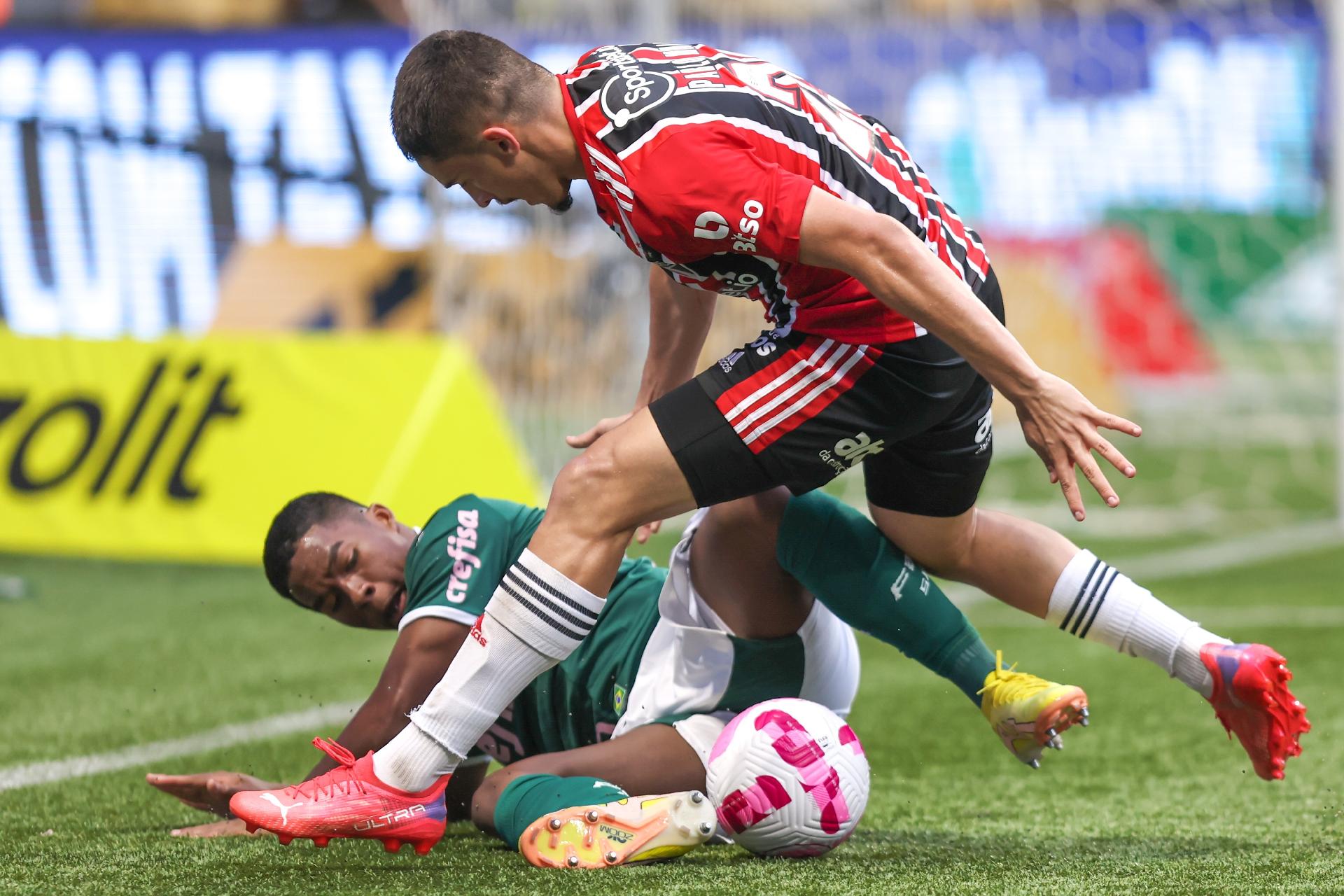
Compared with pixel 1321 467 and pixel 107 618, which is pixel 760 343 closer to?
pixel 107 618

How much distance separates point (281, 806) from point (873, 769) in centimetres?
160

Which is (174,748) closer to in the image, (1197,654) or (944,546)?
(944,546)

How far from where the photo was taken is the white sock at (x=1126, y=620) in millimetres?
2893

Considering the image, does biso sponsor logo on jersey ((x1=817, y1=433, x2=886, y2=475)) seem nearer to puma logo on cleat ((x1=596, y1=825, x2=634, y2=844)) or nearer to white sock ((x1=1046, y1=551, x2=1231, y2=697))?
white sock ((x1=1046, y1=551, x2=1231, y2=697))

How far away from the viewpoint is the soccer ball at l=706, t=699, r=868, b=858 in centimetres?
268

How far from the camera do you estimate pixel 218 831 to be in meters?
2.98

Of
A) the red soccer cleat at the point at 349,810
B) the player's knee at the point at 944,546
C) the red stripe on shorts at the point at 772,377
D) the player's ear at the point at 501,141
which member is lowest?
the red soccer cleat at the point at 349,810

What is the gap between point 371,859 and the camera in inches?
110

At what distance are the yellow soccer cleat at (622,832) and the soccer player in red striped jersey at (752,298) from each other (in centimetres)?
20

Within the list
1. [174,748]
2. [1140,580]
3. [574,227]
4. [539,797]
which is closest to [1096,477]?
[539,797]

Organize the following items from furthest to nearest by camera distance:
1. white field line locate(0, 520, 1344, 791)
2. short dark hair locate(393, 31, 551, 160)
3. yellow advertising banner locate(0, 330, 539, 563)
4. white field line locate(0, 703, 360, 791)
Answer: yellow advertising banner locate(0, 330, 539, 563) < white field line locate(0, 520, 1344, 791) < white field line locate(0, 703, 360, 791) < short dark hair locate(393, 31, 551, 160)

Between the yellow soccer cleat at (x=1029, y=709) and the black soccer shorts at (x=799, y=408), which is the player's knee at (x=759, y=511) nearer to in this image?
the black soccer shorts at (x=799, y=408)

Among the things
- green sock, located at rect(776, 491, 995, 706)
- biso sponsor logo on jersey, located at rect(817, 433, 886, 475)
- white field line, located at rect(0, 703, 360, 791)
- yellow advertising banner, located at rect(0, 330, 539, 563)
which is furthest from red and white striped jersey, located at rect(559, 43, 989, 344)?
yellow advertising banner, located at rect(0, 330, 539, 563)

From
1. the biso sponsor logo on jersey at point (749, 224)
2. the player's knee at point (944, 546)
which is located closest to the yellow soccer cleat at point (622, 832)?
the player's knee at point (944, 546)
